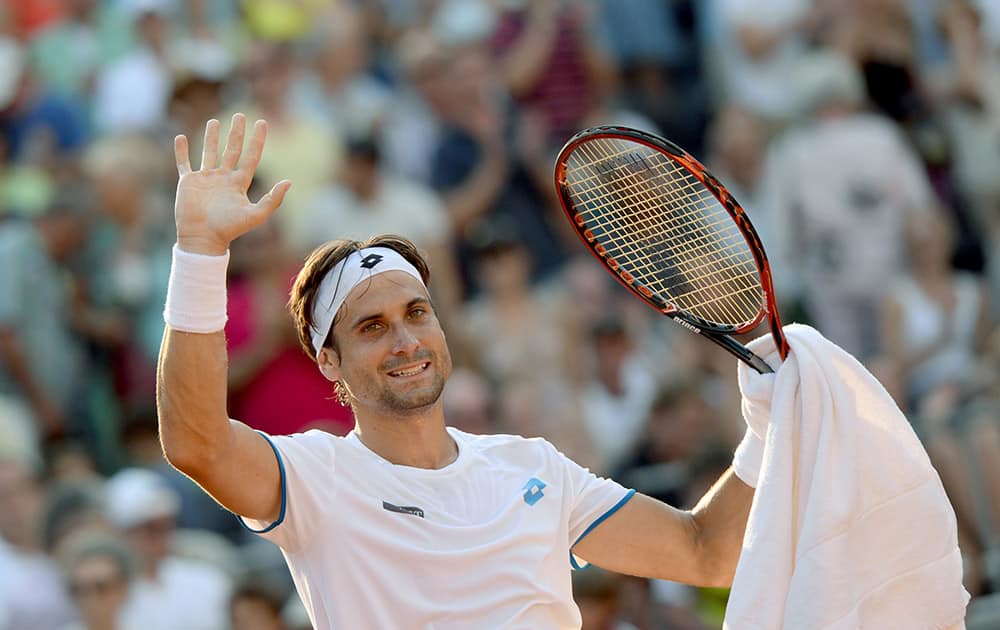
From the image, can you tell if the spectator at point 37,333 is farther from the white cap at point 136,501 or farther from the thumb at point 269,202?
the thumb at point 269,202

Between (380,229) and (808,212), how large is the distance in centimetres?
227

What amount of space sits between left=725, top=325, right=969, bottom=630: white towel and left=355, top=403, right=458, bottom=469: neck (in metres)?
0.84

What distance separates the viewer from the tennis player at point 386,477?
4.05m

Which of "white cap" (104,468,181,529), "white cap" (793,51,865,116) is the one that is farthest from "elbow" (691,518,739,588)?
"white cap" (793,51,865,116)

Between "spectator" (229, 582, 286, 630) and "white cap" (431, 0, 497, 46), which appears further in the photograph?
"white cap" (431, 0, 497, 46)

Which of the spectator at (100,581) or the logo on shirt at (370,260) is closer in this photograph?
the logo on shirt at (370,260)

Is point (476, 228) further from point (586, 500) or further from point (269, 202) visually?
point (269, 202)

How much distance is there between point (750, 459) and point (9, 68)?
20.3 feet

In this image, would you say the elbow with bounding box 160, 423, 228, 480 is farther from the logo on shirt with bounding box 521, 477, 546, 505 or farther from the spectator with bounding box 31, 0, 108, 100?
the spectator with bounding box 31, 0, 108, 100

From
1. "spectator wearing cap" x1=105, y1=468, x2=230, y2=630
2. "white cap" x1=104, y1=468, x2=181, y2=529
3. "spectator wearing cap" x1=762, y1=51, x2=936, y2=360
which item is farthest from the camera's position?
"spectator wearing cap" x1=762, y1=51, x2=936, y2=360

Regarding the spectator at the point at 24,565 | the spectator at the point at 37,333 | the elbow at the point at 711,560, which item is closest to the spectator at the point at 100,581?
the spectator at the point at 24,565

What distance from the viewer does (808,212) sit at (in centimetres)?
922

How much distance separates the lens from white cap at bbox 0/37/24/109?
9.35 m

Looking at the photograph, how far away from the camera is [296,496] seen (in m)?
4.25
